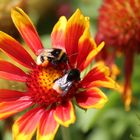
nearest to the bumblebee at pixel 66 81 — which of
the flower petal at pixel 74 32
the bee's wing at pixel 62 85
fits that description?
the bee's wing at pixel 62 85

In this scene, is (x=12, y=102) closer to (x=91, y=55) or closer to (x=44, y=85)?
(x=44, y=85)

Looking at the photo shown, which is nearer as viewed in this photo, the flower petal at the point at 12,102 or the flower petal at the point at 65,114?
the flower petal at the point at 65,114

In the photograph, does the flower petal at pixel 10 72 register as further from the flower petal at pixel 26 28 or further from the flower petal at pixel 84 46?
the flower petal at pixel 84 46

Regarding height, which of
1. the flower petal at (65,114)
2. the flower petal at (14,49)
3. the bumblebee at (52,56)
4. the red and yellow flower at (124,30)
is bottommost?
the red and yellow flower at (124,30)

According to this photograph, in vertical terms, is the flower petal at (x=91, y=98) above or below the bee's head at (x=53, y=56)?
below

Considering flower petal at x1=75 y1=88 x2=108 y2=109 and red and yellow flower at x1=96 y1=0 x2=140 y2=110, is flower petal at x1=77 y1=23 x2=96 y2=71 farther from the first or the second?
red and yellow flower at x1=96 y1=0 x2=140 y2=110

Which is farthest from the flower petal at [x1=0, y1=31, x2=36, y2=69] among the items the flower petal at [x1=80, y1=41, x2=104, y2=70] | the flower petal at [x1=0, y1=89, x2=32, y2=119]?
the flower petal at [x1=80, y1=41, x2=104, y2=70]

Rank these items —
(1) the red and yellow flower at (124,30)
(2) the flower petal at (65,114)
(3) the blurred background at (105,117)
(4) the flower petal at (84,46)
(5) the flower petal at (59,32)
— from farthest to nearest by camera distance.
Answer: (3) the blurred background at (105,117) → (1) the red and yellow flower at (124,30) → (5) the flower petal at (59,32) → (4) the flower petal at (84,46) → (2) the flower petal at (65,114)

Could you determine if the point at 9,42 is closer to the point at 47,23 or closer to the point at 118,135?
the point at 118,135
